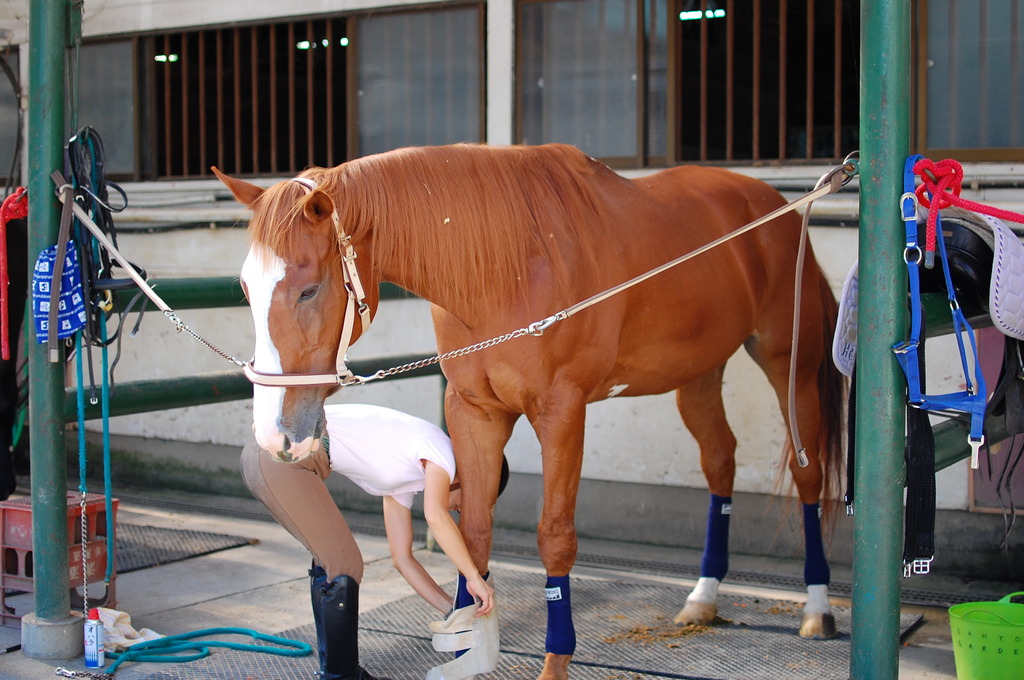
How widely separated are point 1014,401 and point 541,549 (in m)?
1.27

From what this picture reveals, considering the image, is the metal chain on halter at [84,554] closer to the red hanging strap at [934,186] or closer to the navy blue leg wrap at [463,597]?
the navy blue leg wrap at [463,597]

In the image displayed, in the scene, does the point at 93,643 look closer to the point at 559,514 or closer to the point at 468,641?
the point at 468,641

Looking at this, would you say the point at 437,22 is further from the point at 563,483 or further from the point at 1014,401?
the point at 1014,401

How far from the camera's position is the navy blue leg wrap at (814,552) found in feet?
11.8

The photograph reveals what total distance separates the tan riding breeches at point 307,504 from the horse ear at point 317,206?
0.72m

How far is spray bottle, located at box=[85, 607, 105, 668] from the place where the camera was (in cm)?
297

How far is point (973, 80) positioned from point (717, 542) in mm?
2303

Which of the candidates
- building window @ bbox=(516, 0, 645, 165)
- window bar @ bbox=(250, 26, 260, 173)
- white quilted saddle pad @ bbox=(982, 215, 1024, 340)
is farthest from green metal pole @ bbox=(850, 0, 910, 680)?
window bar @ bbox=(250, 26, 260, 173)

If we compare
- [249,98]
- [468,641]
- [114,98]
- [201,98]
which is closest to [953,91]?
[468,641]

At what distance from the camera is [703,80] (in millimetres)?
4867

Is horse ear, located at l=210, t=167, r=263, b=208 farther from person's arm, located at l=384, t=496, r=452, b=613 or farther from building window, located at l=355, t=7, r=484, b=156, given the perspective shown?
building window, located at l=355, t=7, r=484, b=156

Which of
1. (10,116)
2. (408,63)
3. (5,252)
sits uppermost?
(408,63)

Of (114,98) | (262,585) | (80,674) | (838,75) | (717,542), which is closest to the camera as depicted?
(80,674)

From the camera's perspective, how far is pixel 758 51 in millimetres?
4723
